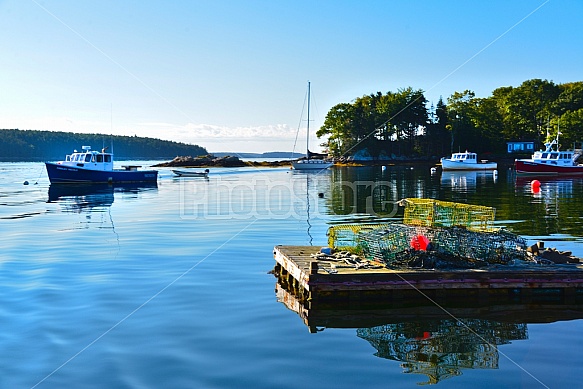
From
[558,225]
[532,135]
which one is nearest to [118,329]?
[558,225]

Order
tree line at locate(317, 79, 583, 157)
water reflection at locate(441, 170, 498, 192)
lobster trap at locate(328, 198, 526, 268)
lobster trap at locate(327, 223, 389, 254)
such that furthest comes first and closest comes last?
tree line at locate(317, 79, 583, 157)
water reflection at locate(441, 170, 498, 192)
lobster trap at locate(327, 223, 389, 254)
lobster trap at locate(328, 198, 526, 268)

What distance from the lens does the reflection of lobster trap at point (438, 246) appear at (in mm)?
14398

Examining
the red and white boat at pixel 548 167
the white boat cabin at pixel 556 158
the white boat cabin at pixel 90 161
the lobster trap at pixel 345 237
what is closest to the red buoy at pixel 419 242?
the lobster trap at pixel 345 237

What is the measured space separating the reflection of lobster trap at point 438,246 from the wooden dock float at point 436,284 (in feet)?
2.01

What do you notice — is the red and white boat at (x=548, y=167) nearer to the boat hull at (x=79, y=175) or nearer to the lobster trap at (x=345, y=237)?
the boat hull at (x=79, y=175)

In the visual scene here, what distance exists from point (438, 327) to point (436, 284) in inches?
63.0

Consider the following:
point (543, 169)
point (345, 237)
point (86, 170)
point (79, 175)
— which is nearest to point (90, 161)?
point (86, 170)

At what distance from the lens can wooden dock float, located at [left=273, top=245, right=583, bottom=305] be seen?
13.3 meters

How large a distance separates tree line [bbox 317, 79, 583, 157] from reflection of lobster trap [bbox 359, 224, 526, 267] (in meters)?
102

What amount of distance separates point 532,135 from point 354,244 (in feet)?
401

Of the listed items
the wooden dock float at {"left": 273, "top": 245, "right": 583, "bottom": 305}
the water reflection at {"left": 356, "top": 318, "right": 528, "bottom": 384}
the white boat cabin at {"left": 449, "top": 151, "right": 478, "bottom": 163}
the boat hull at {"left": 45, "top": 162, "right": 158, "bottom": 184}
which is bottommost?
the water reflection at {"left": 356, "top": 318, "right": 528, "bottom": 384}

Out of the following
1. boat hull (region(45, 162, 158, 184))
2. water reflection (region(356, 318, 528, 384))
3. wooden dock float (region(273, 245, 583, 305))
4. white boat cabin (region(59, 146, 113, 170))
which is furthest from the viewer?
white boat cabin (region(59, 146, 113, 170))

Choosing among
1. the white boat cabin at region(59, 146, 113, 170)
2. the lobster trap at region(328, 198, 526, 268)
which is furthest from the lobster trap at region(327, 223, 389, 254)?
the white boat cabin at region(59, 146, 113, 170)

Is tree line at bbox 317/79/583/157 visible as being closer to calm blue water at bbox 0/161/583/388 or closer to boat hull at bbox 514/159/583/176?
boat hull at bbox 514/159/583/176
